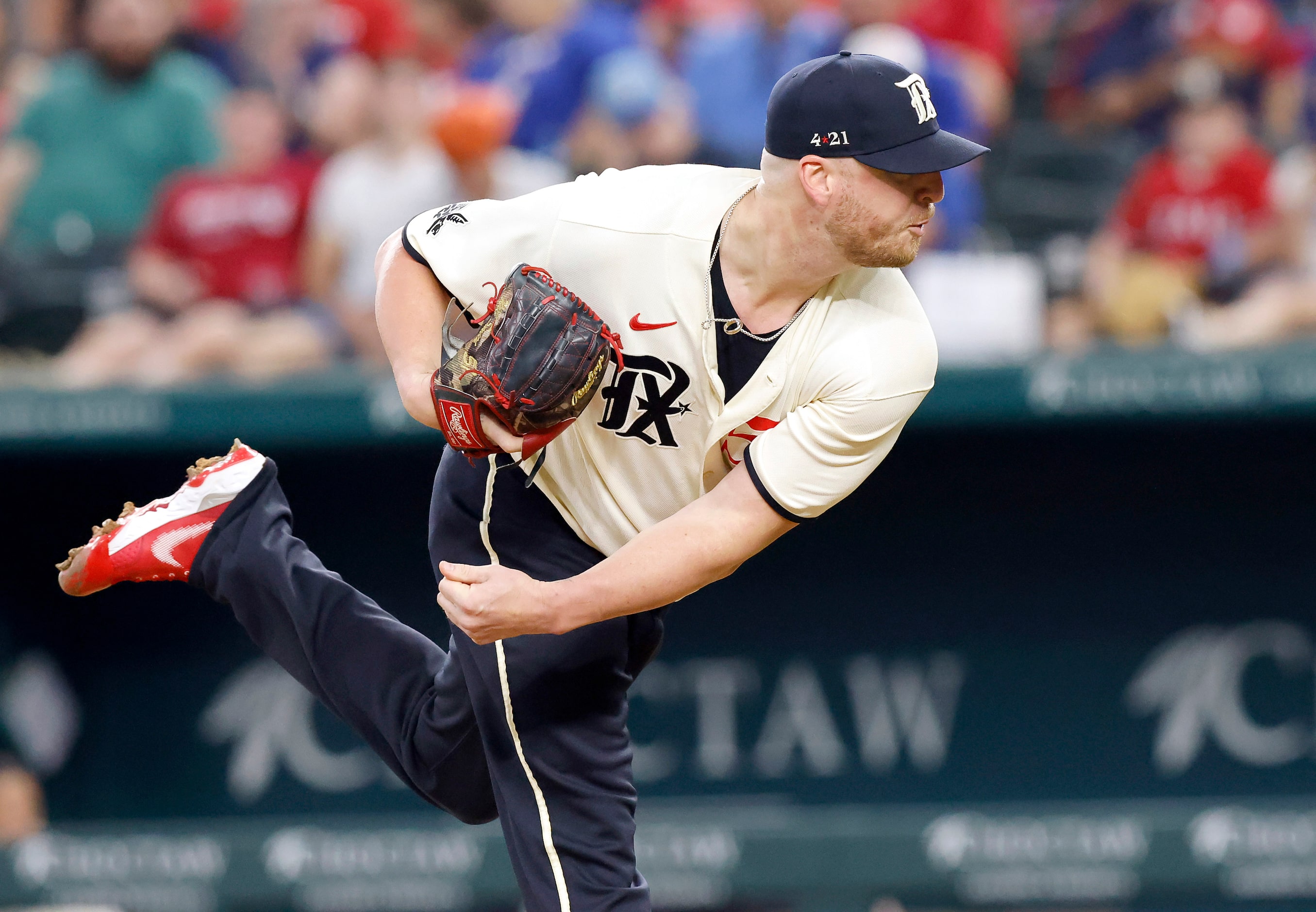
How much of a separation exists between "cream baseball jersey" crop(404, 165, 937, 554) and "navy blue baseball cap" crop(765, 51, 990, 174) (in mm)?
229

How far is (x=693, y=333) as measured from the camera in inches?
122

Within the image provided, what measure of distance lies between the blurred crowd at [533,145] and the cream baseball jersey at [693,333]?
2532mm

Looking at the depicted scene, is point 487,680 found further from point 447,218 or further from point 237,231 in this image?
point 237,231

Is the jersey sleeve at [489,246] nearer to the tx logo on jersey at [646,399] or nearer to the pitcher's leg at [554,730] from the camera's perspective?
the tx logo on jersey at [646,399]

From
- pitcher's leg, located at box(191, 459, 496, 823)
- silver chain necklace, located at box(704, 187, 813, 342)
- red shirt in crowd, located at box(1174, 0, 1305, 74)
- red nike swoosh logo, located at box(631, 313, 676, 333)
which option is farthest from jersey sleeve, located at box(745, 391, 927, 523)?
red shirt in crowd, located at box(1174, 0, 1305, 74)

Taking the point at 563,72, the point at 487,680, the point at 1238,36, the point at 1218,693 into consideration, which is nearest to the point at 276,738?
the point at 563,72

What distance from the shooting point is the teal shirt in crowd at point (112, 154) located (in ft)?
21.8

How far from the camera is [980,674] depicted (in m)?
6.07

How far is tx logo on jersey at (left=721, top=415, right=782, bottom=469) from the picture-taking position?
125 inches

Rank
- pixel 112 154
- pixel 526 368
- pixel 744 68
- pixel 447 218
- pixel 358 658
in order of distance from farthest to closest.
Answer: pixel 112 154, pixel 744 68, pixel 358 658, pixel 447 218, pixel 526 368

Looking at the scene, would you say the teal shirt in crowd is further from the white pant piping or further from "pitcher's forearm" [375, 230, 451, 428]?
the white pant piping

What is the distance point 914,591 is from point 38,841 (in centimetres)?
298

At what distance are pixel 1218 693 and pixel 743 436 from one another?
11.0 ft

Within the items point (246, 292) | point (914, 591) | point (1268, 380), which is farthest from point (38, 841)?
point (1268, 380)
